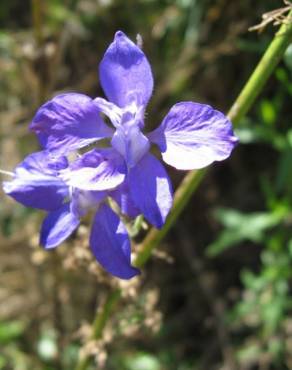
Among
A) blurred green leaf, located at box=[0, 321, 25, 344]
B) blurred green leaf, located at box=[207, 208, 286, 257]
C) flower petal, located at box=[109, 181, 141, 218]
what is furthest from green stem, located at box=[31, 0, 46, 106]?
flower petal, located at box=[109, 181, 141, 218]

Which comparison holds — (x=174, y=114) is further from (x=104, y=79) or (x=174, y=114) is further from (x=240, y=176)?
(x=240, y=176)

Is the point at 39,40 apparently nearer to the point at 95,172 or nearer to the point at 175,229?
the point at 175,229

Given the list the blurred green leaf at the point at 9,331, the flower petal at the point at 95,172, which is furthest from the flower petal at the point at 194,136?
the blurred green leaf at the point at 9,331

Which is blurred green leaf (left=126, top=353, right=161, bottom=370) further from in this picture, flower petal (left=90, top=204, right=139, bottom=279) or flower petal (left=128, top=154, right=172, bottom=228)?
flower petal (left=128, top=154, right=172, bottom=228)

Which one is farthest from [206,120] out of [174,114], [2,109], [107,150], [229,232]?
[2,109]

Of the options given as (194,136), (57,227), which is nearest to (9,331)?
(57,227)

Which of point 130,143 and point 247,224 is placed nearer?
point 130,143

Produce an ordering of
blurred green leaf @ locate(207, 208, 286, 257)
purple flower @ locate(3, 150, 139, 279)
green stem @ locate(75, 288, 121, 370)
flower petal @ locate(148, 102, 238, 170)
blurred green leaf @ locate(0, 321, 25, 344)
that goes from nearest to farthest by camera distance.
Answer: flower petal @ locate(148, 102, 238, 170), purple flower @ locate(3, 150, 139, 279), green stem @ locate(75, 288, 121, 370), blurred green leaf @ locate(207, 208, 286, 257), blurred green leaf @ locate(0, 321, 25, 344)
